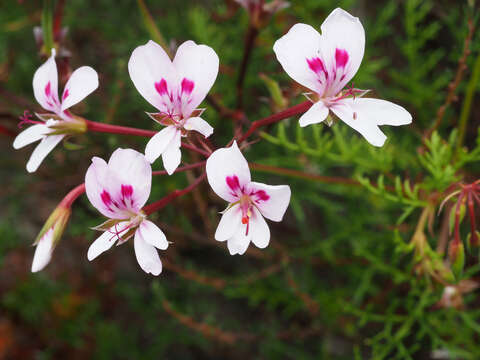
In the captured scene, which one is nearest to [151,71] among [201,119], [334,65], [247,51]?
[201,119]

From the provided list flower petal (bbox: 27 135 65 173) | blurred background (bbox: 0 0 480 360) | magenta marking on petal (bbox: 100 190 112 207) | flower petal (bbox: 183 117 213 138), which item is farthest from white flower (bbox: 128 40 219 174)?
blurred background (bbox: 0 0 480 360)

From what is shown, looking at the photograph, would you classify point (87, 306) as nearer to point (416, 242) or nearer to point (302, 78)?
point (416, 242)

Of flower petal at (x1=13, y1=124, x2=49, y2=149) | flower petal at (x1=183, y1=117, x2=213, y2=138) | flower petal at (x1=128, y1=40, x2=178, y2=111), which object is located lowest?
flower petal at (x1=13, y1=124, x2=49, y2=149)

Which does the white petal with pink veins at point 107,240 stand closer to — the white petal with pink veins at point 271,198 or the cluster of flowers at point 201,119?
the cluster of flowers at point 201,119

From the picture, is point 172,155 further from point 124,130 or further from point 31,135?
point 31,135

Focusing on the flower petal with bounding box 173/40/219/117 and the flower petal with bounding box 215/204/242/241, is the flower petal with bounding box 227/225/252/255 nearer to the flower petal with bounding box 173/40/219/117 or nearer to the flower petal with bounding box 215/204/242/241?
the flower petal with bounding box 215/204/242/241
